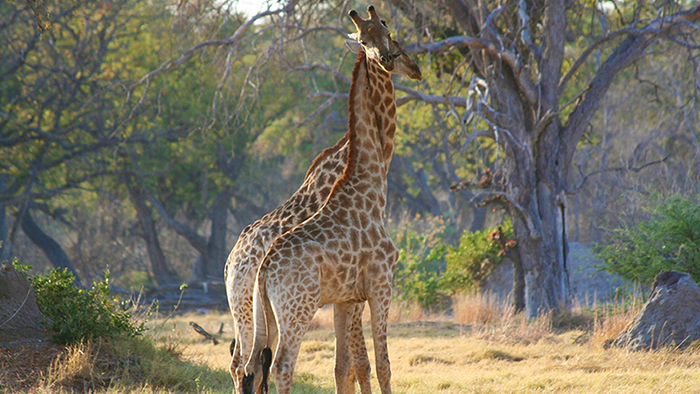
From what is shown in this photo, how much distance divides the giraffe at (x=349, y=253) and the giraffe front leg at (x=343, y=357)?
12mm

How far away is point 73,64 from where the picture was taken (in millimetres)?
21062

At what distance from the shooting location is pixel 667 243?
1088 centimetres

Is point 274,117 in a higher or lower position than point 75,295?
higher

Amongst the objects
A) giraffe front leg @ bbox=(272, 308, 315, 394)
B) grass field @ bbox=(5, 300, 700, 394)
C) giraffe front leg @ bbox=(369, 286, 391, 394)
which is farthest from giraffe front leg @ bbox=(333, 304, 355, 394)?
grass field @ bbox=(5, 300, 700, 394)

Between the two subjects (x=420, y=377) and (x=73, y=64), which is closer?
(x=420, y=377)

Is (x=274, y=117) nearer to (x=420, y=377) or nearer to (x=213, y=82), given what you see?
(x=213, y=82)

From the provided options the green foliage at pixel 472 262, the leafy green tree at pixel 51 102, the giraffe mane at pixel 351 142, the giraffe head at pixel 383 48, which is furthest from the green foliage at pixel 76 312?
the leafy green tree at pixel 51 102

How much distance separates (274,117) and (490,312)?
18407mm

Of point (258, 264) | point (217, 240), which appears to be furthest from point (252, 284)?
point (217, 240)

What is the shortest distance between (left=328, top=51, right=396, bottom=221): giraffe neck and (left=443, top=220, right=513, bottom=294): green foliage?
10.1 meters

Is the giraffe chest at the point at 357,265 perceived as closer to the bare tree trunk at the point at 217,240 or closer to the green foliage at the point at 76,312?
the green foliage at the point at 76,312

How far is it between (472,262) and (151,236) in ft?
52.3

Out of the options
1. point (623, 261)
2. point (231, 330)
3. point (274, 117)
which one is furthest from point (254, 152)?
point (623, 261)

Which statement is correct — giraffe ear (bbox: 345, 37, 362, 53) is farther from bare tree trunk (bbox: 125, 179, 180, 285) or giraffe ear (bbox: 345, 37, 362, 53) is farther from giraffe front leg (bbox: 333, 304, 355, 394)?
bare tree trunk (bbox: 125, 179, 180, 285)
